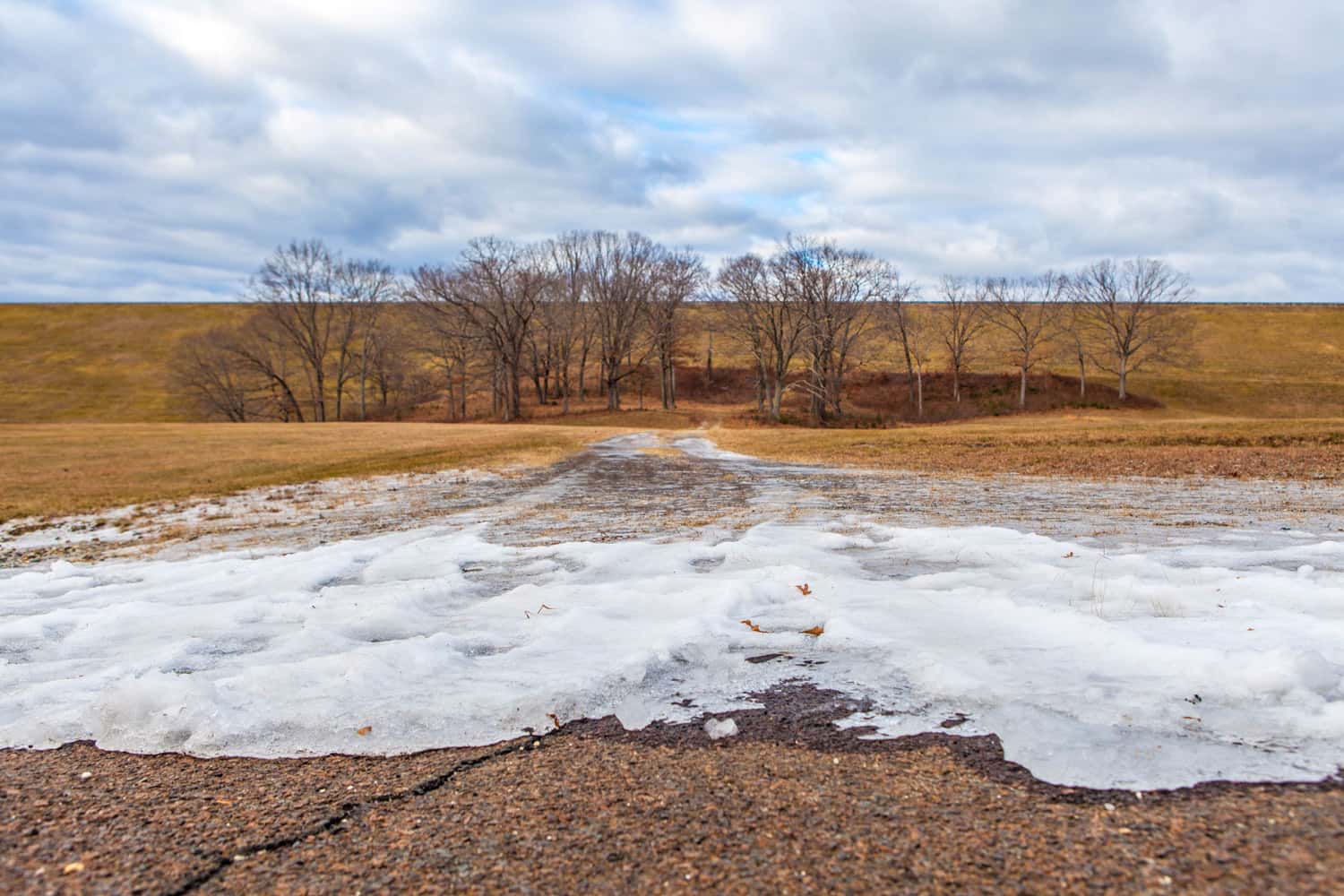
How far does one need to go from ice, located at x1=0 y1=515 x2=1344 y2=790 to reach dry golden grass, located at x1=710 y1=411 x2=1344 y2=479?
9543 millimetres

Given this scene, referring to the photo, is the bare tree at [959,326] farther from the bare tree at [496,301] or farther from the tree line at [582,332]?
the bare tree at [496,301]

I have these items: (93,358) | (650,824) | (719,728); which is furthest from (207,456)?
(93,358)

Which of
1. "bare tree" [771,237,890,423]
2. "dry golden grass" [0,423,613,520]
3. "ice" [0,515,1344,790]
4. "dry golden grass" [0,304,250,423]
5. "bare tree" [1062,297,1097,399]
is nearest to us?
"ice" [0,515,1344,790]

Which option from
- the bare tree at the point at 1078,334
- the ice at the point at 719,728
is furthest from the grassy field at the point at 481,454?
the bare tree at the point at 1078,334

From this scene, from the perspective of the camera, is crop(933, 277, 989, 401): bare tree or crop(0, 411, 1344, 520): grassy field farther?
crop(933, 277, 989, 401): bare tree

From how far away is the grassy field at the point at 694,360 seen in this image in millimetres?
62156

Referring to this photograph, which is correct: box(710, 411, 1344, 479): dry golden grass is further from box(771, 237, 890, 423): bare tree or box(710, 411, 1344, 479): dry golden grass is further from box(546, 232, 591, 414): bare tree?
box(546, 232, 591, 414): bare tree

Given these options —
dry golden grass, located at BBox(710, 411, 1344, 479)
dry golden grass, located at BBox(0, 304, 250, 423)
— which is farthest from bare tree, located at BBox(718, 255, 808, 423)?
dry golden grass, located at BBox(0, 304, 250, 423)

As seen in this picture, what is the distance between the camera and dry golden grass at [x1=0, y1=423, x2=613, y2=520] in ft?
52.0

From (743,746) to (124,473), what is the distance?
21302 millimetres

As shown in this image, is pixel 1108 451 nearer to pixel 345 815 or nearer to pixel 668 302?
pixel 345 815

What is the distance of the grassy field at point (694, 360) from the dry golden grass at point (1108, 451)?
33.8m

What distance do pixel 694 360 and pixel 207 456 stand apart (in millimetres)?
59770

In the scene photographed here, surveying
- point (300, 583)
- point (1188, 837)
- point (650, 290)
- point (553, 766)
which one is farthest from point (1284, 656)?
point (650, 290)
